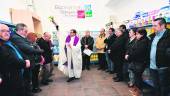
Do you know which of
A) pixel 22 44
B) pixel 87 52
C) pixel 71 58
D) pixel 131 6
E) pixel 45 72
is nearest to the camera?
pixel 22 44

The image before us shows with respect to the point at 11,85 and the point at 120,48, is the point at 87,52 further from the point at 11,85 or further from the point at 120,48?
the point at 11,85

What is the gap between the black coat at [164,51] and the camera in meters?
3.85

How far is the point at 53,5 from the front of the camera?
968cm

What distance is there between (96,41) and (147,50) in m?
4.12

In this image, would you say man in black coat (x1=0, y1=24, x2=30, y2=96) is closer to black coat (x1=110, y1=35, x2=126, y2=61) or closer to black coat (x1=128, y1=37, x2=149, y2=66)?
black coat (x1=128, y1=37, x2=149, y2=66)

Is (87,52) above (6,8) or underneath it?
underneath

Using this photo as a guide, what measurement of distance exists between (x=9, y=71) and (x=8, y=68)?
1.9 inches

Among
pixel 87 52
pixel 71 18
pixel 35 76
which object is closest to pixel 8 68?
pixel 35 76

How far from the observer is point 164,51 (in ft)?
12.7

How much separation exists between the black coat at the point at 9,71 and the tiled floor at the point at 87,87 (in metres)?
2.09

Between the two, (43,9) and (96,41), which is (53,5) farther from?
(96,41)

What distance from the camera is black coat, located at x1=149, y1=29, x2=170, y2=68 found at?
3853 millimetres

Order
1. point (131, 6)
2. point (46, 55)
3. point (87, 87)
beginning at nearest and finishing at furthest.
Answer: point (87, 87) → point (46, 55) → point (131, 6)

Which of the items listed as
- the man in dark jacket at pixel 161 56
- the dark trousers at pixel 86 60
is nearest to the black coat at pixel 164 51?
the man in dark jacket at pixel 161 56
